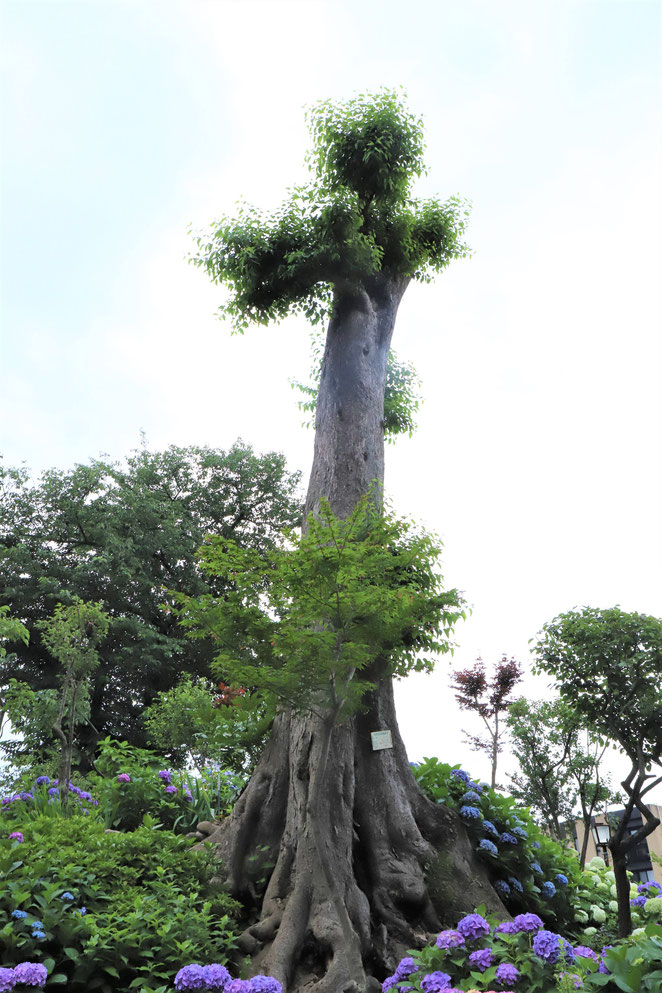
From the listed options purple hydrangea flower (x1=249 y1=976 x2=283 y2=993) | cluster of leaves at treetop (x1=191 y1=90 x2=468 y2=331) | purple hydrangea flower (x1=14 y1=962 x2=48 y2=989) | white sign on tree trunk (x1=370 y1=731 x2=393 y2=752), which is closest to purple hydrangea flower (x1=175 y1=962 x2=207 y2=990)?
purple hydrangea flower (x1=249 y1=976 x2=283 y2=993)

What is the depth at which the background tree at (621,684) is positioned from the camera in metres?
6.32

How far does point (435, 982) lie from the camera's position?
346 cm

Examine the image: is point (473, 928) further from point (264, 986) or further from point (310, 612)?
point (310, 612)

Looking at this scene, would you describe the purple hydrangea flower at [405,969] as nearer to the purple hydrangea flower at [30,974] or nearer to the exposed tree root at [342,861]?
the exposed tree root at [342,861]

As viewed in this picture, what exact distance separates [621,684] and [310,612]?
135 inches

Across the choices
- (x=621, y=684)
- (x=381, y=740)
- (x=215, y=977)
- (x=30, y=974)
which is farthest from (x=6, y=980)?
(x=621, y=684)

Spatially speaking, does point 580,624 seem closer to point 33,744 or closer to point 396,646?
point 396,646

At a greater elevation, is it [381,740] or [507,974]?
[381,740]

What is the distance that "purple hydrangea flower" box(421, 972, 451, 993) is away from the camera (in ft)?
11.3

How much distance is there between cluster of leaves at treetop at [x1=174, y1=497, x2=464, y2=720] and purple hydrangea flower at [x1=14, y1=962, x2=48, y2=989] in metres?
1.81

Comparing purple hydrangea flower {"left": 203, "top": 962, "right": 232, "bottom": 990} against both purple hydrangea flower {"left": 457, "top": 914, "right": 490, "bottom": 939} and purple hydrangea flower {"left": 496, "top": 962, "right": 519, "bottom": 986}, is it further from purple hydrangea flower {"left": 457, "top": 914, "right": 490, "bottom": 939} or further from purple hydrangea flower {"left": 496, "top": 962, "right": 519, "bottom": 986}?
purple hydrangea flower {"left": 496, "top": 962, "right": 519, "bottom": 986}

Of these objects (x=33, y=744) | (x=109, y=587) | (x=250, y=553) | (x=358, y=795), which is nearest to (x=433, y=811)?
(x=358, y=795)

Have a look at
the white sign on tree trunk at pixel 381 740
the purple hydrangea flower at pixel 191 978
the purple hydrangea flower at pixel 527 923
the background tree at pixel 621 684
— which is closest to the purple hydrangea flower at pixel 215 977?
the purple hydrangea flower at pixel 191 978

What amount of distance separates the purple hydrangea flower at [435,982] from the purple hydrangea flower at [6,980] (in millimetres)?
1955
